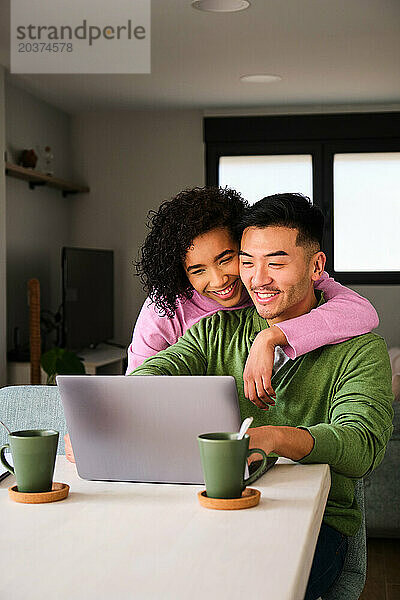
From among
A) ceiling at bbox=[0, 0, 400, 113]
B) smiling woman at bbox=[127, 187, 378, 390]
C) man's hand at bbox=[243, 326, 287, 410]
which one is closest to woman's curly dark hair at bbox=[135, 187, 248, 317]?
smiling woman at bbox=[127, 187, 378, 390]

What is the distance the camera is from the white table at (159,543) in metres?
0.90

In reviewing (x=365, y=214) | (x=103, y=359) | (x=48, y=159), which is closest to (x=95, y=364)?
(x=103, y=359)

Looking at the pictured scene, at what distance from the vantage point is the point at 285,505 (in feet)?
4.00

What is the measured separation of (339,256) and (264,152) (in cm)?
102

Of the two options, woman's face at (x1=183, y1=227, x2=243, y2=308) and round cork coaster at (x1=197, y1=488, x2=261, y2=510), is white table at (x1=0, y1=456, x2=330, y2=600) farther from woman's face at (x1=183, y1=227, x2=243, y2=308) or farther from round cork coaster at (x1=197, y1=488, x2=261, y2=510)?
woman's face at (x1=183, y1=227, x2=243, y2=308)

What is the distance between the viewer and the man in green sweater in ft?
4.84

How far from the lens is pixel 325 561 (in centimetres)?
157

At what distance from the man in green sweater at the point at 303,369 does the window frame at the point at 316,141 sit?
15.4 feet

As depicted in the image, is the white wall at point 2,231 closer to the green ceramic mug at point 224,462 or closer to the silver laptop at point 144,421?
the silver laptop at point 144,421

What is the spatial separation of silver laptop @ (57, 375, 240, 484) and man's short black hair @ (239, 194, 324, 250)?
1.80ft

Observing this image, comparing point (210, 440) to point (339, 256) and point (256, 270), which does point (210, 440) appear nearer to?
point (256, 270)

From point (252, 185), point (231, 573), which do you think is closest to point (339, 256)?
point (252, 185)

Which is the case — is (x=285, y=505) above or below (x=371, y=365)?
below

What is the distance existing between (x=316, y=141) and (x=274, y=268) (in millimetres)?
5019
